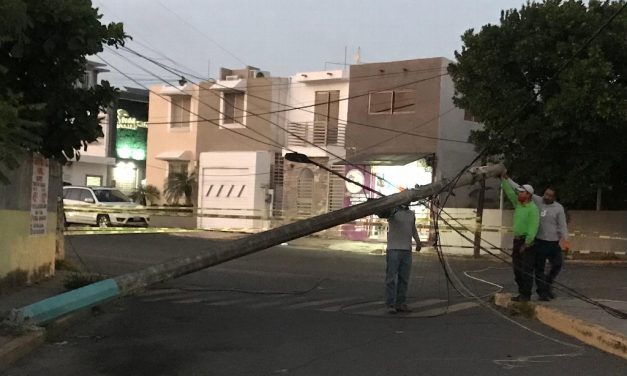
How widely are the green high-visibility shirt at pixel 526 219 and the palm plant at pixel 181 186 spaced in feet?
83.5

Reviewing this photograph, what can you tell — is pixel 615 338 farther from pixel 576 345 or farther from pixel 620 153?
pixel 620 153

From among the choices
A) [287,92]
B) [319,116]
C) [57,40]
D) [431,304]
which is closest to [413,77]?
[319,116]

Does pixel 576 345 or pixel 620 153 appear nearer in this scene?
pixel 576 345

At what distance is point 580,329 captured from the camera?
780 centimetres

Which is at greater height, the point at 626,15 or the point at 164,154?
the point at 626,15

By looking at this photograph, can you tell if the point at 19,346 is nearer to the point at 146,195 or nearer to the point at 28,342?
the point at 28,342

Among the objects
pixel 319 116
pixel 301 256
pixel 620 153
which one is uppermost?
pixel 319 116

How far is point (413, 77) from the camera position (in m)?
26.8

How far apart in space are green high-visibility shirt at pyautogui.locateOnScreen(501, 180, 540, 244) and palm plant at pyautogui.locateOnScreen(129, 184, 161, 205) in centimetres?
2759

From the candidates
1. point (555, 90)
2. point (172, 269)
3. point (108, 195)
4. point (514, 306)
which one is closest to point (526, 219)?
point (514, 306)

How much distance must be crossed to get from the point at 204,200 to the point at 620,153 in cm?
2048

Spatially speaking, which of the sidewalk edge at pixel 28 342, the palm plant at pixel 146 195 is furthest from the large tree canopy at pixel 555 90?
the palm plant at pixel 146 195

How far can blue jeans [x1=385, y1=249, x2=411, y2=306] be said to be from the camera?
9625mm

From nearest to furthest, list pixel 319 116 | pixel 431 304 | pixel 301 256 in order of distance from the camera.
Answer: pixel 431 304 → pixel 301 256 → pixel 319 116
